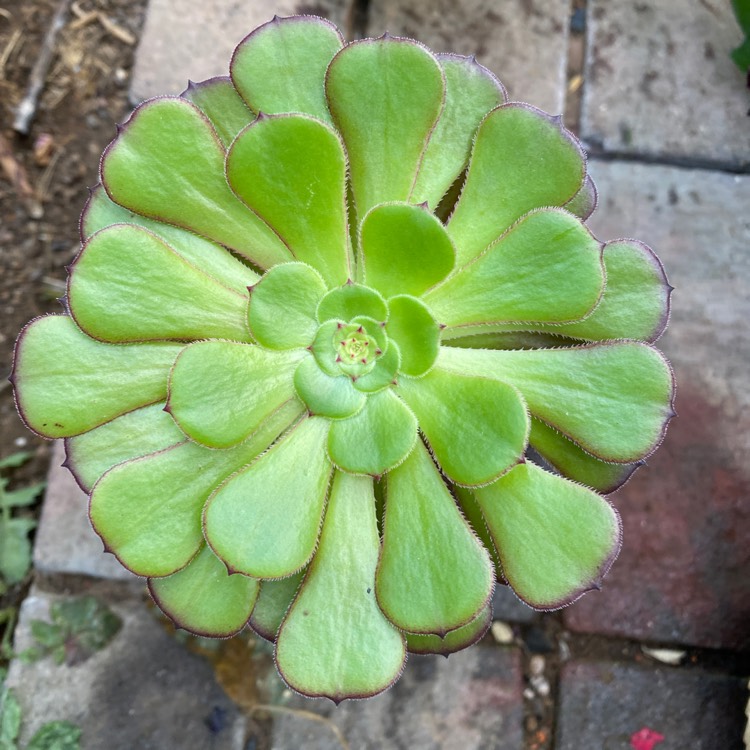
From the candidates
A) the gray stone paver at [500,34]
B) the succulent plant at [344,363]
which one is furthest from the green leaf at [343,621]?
the gray stone paver at [500,34]

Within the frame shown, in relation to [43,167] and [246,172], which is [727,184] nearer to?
[246,172]

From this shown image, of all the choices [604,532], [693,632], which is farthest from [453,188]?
[693,632]

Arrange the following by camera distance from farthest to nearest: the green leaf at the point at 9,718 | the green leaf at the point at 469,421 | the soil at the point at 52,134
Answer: the soil at the point at 52,134 < the green leaf at the point at 9,718 < the green leaf at the point at 469,421

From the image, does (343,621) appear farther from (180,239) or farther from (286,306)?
(180,239)

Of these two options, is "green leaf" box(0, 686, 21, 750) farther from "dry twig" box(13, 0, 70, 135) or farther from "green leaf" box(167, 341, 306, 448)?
"dry twig" box(13, 0, 70, 135)

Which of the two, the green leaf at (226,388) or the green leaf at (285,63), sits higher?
the green leaf at (285,63)

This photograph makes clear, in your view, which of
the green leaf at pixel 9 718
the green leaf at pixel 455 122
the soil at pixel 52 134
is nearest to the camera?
the green leaf at pixel 455 122

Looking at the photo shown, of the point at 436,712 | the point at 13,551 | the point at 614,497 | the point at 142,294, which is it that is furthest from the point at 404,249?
the point at 13,551

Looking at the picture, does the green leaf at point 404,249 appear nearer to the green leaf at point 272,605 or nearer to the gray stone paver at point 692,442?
the green leaf at point 272,605
